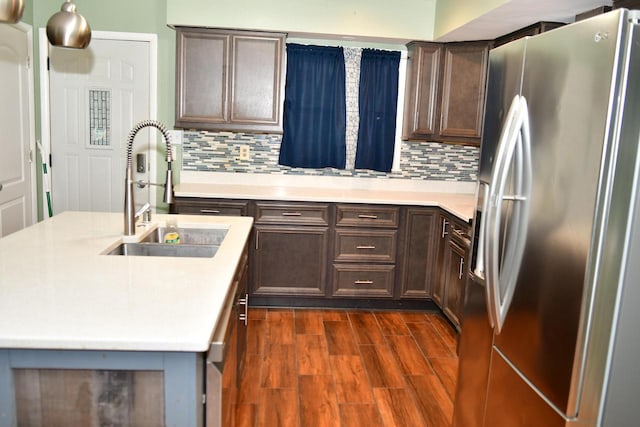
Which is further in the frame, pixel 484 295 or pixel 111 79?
pixel 111 79

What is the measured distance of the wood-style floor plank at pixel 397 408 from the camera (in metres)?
2.69

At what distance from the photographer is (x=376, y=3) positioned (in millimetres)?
4176

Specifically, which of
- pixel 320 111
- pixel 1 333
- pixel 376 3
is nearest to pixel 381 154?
pixel 320 111

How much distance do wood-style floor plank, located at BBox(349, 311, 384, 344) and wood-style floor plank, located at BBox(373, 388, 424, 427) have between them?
0.70 meters

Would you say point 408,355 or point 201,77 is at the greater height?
point 201,77

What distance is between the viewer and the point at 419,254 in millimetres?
4207

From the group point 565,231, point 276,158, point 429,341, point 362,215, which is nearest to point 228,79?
point 276,158

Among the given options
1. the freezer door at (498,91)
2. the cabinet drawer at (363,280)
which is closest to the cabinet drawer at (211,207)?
the cabinet drawer at (363,280)

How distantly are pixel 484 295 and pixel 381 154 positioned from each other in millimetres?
2608

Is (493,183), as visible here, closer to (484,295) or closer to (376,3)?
(484,295)

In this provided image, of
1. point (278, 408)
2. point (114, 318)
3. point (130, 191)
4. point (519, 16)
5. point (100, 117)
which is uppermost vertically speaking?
point (519, 16)

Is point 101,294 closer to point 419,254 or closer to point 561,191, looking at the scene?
point 561,191

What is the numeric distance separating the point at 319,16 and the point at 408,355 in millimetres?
2510

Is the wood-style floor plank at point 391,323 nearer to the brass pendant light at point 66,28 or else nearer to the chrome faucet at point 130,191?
the chrome faucet at point 130,191
